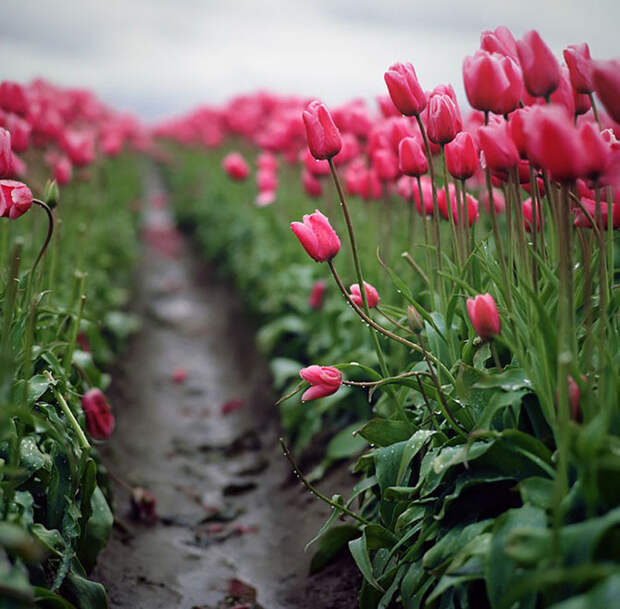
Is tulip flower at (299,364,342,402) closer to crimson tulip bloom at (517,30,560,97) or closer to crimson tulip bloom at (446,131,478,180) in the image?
crimson tulip bloom at (446,131,478,180)

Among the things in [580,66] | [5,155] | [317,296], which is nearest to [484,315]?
[580,66]

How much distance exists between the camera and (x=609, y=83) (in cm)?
131

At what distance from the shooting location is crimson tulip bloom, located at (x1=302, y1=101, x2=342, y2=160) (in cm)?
180

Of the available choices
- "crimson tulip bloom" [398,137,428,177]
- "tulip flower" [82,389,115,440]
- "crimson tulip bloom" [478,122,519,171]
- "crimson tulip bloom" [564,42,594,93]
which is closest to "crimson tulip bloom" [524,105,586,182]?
"crimson tulip bloom" [478,122,519,171]

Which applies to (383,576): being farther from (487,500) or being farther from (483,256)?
(483,256)

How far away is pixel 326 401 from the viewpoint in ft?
9.22

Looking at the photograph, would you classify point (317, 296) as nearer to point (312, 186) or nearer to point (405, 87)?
point (312, 186)

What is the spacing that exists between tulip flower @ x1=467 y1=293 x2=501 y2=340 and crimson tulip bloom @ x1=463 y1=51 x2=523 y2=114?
0.45m

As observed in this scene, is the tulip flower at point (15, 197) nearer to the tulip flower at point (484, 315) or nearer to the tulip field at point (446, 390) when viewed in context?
the tulip field at point (446, 390)

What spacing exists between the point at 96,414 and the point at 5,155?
86 cm

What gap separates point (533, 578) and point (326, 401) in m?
1.75

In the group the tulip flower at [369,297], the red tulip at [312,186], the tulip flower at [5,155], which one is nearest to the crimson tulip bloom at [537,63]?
the tulip flower at [369,297]

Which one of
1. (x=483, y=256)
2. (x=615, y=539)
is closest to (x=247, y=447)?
(x=483, y=256)

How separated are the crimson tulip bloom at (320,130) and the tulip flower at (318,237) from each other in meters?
0.18
